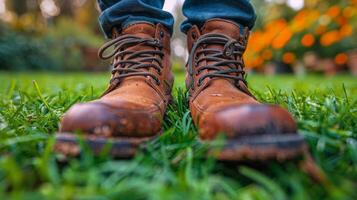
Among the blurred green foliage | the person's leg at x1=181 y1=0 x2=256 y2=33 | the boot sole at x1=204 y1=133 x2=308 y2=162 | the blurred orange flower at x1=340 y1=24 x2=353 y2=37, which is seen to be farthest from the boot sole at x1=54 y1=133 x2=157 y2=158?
the blurred green foliage

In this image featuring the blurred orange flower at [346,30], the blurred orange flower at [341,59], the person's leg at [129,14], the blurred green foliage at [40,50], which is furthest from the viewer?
the blurred green foliage at [40,50]

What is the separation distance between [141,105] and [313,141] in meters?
0.43

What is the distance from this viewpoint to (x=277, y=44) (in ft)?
26.8

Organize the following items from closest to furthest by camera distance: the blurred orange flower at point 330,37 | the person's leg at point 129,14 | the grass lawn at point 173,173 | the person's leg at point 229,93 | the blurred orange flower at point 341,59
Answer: the grass lawn at point 173,173
the person's leg at point 229,93
the person's leg at point 129,14
the blurred orange flower at point 330,37
the blurred orange flower at point 341,59

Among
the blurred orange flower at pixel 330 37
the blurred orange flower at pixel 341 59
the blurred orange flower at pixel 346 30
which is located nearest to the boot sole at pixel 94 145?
the blurred orange flower at pixel 346 30

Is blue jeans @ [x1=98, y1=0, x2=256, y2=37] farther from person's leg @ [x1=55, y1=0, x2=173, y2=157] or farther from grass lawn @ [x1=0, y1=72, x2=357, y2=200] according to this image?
grass lawn @ [x1=0, y1=72, x2=357, y2=200]

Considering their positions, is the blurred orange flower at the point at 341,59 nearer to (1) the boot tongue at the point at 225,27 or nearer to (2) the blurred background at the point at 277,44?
(2) the blurred background at the point at 277,44

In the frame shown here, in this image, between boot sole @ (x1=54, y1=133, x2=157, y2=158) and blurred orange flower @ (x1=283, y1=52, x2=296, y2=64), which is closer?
boot sole @ (x1=54, y1=133, x2=157, y2=158)

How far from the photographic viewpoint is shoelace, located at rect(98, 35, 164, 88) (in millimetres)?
1146

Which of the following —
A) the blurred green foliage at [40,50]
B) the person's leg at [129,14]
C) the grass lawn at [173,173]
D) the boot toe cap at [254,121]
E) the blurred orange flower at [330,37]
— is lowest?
the grass lawn at [173,173]

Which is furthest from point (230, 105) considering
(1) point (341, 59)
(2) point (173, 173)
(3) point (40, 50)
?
(3) point (40, 50)

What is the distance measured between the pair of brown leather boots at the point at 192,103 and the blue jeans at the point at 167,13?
1.8 inches

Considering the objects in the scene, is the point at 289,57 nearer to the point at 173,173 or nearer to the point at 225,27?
the point at 225,27

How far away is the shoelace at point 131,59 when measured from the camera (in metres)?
1.15
